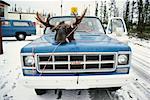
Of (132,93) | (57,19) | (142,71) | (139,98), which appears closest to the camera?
(139,98)

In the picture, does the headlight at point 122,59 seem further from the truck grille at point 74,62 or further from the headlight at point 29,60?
the headlight at point 29,60

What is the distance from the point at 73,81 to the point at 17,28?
16116 mm

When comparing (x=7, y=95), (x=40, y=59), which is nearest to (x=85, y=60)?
(x=40, y=59)

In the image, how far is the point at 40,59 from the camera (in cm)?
394

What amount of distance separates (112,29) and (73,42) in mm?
2367

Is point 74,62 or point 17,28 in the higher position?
point 17,28

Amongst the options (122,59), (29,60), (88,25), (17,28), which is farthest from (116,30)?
(17,28)

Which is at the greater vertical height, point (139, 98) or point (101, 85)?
point (101, 85)

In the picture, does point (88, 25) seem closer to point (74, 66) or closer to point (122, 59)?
point (122, 59)

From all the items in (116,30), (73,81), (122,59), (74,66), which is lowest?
(73,81)

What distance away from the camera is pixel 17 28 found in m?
19.1

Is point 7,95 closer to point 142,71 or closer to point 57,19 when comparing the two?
point 57,19

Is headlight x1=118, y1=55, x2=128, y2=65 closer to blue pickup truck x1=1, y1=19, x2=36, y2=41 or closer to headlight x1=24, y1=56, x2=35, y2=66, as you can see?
headlight x1=24, y1=56, x2=35, y2=66

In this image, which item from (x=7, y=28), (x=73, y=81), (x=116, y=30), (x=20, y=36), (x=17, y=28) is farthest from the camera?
(x=20, y=36)
